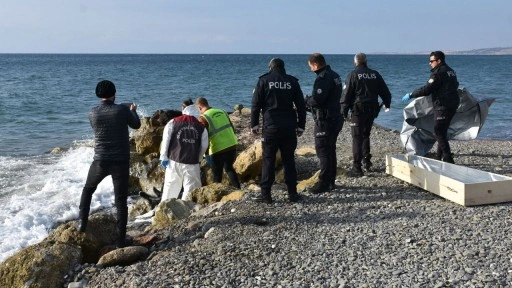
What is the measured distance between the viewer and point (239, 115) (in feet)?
75.1

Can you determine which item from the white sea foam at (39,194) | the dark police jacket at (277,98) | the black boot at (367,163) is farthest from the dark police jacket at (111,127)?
the black boot at (367,163)

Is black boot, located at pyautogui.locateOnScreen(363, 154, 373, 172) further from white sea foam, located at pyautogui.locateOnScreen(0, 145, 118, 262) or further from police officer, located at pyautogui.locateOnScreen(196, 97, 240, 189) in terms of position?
white sea foam, located at pyautogui.locateOnScreen(0, 145, 118, 262)

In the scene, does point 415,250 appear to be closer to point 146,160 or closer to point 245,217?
point 245,217

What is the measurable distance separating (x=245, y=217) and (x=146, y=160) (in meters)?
5.94

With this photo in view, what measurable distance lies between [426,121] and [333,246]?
6.14m

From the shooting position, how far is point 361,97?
31.2 feet

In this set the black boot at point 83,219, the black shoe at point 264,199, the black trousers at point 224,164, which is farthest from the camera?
the black trousers at point 224,164

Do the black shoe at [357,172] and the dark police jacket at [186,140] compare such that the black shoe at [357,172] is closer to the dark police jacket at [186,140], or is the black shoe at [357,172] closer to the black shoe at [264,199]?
the black shoe at [264,199]

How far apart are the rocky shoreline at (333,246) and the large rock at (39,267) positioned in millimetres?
129

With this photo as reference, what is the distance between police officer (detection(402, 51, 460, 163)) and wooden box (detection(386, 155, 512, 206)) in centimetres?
54

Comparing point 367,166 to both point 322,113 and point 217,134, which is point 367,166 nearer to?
point 322,113

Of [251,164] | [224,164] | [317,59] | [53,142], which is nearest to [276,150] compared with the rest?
[317,59]

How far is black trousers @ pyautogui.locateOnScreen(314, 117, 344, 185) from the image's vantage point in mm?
8523

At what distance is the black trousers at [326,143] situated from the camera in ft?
28.0
